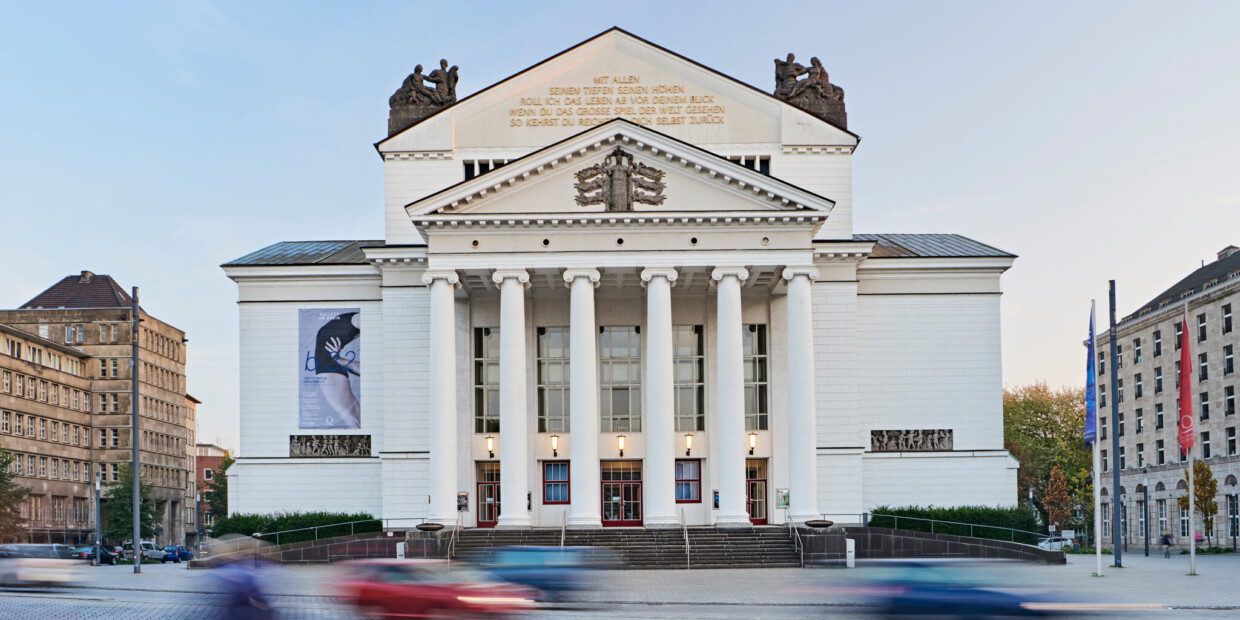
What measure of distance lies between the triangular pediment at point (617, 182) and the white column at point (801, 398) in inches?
110

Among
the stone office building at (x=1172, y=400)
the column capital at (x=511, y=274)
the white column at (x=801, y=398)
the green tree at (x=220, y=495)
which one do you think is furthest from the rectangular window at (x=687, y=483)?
the green tree at (x=220, y=495)

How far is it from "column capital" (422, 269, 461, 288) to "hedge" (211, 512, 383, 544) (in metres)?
10.3

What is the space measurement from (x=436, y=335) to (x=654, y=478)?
953cm

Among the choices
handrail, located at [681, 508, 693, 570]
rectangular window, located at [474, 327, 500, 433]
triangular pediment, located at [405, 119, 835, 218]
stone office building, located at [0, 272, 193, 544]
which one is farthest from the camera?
stone office building, located at [0, 272, 193, 544]

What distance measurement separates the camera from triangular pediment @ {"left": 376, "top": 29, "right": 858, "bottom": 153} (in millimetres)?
54406

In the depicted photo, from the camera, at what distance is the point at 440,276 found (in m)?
49.0

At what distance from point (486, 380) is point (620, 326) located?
581 centimetres

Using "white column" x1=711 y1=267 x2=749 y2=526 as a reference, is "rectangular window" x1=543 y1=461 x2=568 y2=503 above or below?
below

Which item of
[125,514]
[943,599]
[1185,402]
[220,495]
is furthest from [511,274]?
[220,495]

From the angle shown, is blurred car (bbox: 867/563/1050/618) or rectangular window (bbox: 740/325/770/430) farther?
rectangular window (bbox: 740/325/770/430)

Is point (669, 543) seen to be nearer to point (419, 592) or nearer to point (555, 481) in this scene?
point (555, 481)

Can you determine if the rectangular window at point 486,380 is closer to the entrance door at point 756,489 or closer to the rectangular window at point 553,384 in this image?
the rectangular window at point 553,384

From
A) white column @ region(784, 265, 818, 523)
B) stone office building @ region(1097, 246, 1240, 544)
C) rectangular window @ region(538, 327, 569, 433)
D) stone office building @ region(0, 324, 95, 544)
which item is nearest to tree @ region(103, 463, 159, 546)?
stone office building @ region(0, 324, 95, 544)

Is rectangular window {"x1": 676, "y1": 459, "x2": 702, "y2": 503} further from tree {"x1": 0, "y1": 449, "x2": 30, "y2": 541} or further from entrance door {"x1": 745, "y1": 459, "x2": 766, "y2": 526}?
tree {"x1": 0, "y1": 449, "x2": 30, "y2": 541}
